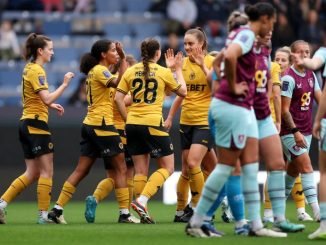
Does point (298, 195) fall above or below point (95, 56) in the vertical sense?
below

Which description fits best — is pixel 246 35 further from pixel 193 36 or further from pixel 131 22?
pixel 131 22

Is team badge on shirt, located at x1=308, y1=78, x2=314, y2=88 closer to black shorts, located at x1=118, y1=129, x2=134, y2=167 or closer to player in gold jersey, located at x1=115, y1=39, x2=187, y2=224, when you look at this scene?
player in gold jersey, located at x1=115, y1=39, x2=187, y2=224

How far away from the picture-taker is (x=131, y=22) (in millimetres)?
23188

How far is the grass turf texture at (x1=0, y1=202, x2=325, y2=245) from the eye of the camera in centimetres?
1016

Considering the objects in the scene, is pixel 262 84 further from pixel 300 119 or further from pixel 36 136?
pixel 36 136

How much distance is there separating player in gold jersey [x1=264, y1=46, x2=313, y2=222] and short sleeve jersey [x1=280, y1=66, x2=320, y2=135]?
0.54ft

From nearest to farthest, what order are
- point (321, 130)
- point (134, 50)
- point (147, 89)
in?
1. point (321, 130)
2. point (147, 89)
3. point (134, 50)

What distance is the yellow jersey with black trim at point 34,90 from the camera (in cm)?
1294

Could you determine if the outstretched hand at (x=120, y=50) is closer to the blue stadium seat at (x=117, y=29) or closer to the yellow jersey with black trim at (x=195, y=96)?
the yellow jersey with black trim at (x=195, y=96)

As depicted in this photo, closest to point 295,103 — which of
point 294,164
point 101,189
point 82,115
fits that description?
point 294,164

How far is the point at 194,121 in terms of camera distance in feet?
44.1

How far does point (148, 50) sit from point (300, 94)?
6.21ft

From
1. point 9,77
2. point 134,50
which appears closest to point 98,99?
point 9,77

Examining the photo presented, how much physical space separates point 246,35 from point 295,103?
3.55 m
